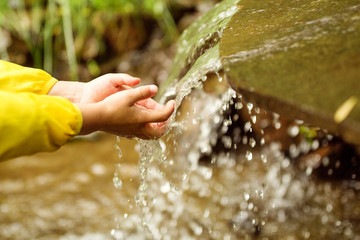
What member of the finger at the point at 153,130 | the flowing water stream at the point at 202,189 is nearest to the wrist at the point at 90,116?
the finger at the point at 153,130

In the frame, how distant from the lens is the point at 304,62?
1265 mm

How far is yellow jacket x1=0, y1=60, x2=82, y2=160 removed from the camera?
49.6 inches

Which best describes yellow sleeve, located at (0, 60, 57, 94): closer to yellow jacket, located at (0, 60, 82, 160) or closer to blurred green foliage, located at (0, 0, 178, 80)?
yellow jacket, located at (0, 60, 82, 160)

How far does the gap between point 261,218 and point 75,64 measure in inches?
129

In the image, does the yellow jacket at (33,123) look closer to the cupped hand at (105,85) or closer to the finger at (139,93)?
the finger at (139,93)

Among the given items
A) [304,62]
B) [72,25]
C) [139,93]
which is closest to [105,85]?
[139,93]

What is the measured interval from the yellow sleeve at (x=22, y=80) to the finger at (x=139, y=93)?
0.51m

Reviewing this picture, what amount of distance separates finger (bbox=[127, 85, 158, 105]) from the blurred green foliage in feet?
11.3

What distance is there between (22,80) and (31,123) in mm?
550

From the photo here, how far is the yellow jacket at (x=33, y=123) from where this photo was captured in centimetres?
126

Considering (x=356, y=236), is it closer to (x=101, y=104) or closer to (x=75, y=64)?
(x=101, y=104)

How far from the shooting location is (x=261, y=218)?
2.81 metres

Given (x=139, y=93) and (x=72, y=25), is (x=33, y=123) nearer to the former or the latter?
(x=139, y=93)

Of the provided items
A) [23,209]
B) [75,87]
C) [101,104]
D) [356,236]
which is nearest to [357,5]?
[101,104]
